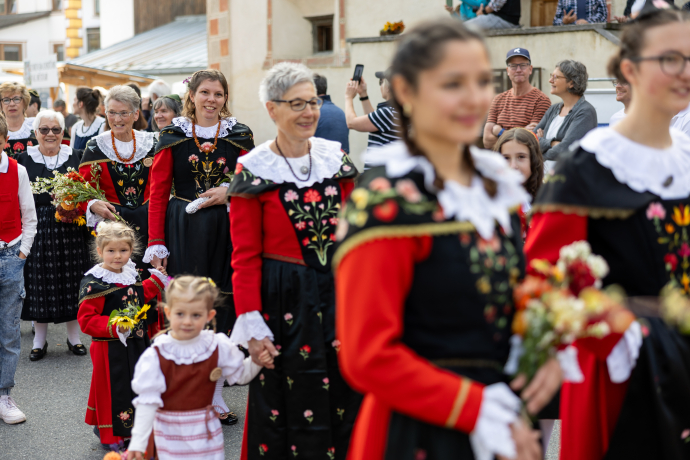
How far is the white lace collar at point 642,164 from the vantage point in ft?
7.57

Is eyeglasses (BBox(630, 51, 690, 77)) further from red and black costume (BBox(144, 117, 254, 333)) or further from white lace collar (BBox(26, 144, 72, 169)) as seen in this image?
white lace collar (BBox(26, 144, 72, 169))

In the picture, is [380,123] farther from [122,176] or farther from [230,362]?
[230,362]

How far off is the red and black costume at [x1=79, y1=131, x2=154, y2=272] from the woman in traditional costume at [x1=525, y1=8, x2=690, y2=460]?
390 centimetres

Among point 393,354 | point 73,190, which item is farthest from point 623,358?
point 73,190

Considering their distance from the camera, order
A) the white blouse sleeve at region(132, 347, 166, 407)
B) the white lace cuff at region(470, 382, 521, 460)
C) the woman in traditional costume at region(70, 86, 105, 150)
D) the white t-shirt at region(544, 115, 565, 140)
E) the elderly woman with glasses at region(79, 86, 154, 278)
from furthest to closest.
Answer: the woman in traditional costume at region(70, 86, 105, 150) < the white t-shirt at region(544, 115, 565, 140) < the elderly woman with glasses at region(79, 86, 154, 278) < the white blouse sleeve at region(132, 347, 166, 407) < the white lace cuff at region(470, 382, 521, 460)

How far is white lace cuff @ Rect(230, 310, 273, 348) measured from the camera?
3.18 m

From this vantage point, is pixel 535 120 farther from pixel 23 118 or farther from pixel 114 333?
pixel 23 118

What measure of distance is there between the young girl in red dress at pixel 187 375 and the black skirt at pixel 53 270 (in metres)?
3.49

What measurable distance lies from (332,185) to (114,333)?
71.3 inches

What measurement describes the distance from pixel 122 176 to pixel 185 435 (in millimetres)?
2862

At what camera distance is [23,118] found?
6.98 metres

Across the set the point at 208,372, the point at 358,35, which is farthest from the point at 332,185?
the point at 358,35

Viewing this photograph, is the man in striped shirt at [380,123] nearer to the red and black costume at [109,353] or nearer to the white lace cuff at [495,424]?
the red and black costume at [109,353]

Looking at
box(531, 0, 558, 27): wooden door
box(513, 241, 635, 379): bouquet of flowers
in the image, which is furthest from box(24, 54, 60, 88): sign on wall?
box(513, 241, 635, 379): bouquet of flowers
